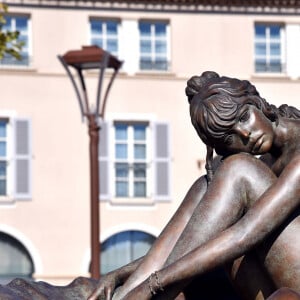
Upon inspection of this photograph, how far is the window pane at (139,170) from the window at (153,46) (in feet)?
8.10

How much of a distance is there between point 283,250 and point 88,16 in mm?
29685

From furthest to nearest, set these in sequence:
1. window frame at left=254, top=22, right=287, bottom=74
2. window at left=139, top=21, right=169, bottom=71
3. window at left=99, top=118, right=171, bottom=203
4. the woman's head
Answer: window frame at left=254, top=22, right=287, bottom=74 → window at left=139, top=21, right=169, bottom=71 → window at left=99, top=118, right=171, bottom=203 → the woman's head

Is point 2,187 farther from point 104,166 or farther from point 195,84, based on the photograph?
point 195,84

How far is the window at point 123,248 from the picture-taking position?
33.0 meters

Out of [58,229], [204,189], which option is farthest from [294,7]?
[204,189]

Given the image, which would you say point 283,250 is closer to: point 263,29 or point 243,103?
point 243,103

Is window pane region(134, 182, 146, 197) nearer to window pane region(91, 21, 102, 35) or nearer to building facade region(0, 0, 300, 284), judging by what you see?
building facade region(0, 0, 300, 284)

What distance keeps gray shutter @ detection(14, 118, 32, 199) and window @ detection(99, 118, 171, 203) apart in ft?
5.39

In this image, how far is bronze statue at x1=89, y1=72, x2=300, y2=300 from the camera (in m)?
4.52

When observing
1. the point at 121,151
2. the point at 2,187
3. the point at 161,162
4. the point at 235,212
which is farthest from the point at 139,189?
the point at 235,212

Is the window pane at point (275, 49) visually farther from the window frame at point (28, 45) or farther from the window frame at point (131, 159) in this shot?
the window frame at point (28, 45)

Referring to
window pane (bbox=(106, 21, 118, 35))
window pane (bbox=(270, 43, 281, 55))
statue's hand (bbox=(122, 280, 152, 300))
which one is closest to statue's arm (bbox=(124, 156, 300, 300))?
statue's hand (bbox=(122, 280, 152, 300))

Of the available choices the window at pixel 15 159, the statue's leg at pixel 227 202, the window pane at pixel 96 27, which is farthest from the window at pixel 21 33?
the statue's leg at pixel 227 202

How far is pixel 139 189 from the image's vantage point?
33.4 metres
